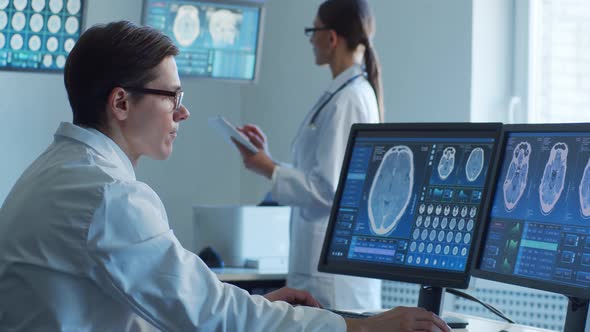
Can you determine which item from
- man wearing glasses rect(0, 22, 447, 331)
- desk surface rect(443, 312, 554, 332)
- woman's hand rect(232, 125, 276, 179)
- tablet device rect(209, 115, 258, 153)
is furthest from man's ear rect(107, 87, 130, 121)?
woman's hand rect(232, 125, 276, 179)

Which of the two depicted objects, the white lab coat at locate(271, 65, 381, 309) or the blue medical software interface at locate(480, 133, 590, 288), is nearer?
the blue medical software interface at locate(480, 133, 590, 288)

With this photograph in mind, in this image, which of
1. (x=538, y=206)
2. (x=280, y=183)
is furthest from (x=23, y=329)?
(x=280, y=183)

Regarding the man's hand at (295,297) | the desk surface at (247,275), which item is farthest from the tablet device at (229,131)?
the man's hand at (295,297)

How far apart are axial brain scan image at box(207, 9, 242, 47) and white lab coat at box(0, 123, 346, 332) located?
2209mm

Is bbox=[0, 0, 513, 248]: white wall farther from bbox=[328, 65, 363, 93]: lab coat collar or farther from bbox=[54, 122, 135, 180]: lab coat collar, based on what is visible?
bbox=[54, 122, 135, 180]: lab coat collar

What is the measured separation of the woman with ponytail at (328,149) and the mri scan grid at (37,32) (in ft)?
2.36

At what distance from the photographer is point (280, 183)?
3125 mm

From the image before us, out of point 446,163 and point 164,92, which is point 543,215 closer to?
point 446,163

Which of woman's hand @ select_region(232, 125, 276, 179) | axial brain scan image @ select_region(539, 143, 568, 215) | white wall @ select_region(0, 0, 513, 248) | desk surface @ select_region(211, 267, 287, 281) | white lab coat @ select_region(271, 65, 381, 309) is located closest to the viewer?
axial brain scan image @ select_region(539, 143, 568, 215)

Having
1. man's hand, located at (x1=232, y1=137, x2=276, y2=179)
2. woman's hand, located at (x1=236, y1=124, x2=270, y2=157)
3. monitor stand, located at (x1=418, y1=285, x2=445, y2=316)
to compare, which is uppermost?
woman's hand, located at (x1=236, y1=124, x2=270, y2=157)

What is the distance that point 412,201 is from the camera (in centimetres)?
207

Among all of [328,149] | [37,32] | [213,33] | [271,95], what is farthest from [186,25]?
[271,95]

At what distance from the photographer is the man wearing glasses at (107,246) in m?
1.52

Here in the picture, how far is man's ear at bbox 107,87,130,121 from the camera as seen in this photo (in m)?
1.71
